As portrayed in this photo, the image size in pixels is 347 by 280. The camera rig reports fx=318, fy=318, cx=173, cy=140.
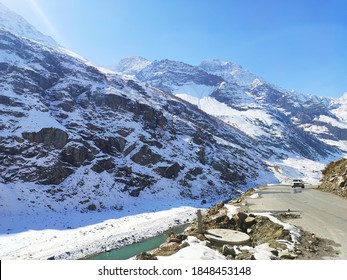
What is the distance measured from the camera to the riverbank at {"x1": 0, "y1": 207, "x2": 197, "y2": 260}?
28547 millimetres

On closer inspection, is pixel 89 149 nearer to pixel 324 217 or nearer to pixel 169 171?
pixel 169 171

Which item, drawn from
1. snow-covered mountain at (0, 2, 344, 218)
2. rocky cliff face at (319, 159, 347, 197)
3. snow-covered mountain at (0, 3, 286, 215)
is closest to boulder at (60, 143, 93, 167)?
snow-covered mountain at (0, 2, 344, 218)

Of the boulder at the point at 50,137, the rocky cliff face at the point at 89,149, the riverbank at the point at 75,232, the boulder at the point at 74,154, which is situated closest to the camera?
the riverbank at the point at 75,232

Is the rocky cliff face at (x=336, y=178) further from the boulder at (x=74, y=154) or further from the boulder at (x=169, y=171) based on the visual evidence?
the boulder at (x=74, y=154)

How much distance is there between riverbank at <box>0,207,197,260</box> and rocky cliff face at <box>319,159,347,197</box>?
17768 mm

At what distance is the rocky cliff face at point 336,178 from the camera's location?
1003 inches

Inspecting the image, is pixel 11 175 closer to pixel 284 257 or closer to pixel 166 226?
pixel 166 226

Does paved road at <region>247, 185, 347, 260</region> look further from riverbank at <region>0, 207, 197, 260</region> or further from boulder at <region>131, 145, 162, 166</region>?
boulder at <region>131, 145, 162, 166</region>

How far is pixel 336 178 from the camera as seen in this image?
93.6ft

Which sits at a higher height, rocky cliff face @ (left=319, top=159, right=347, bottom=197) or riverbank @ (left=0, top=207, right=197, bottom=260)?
rocky cliff face @ (left=319, top=159, right=347, bottom=197)

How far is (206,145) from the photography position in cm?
9356

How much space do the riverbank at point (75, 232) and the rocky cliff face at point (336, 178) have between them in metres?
17.8

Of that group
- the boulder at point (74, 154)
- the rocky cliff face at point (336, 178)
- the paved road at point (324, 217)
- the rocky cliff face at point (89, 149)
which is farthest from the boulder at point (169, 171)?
the paved road at point (324, 217)

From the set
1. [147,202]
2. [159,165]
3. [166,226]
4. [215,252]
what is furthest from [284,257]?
[159,165]
